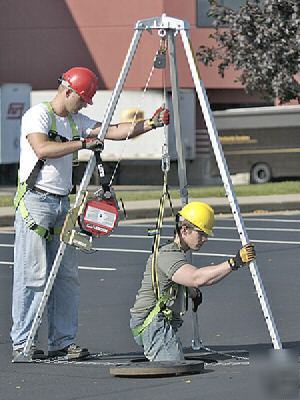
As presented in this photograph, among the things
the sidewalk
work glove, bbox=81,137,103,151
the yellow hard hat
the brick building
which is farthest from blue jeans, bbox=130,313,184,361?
the brick building

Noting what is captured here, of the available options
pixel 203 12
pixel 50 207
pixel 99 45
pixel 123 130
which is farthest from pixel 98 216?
pixel 99 45

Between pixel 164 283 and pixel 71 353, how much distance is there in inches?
40.1

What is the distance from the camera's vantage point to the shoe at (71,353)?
9.98 meters

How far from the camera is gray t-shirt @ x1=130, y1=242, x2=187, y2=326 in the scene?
9.32 metres

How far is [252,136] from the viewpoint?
1517 inches

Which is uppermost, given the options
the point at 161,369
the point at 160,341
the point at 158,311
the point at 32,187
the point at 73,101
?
the point at 73,101

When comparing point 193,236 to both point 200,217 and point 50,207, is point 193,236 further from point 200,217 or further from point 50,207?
point 50,207

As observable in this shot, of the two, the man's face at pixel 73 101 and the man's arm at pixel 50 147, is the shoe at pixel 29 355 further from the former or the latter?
the man's face at pixel 73 101

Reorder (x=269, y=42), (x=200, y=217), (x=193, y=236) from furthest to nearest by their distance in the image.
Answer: (x=269, y=42)
(x=193, y=236)
(x=200, y=217)

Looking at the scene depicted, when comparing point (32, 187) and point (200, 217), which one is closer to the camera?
point (200, 217)

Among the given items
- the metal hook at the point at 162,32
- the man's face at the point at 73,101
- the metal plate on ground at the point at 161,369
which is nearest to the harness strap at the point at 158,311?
the metal plate on ground at the point at 161,369

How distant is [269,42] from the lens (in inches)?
1240

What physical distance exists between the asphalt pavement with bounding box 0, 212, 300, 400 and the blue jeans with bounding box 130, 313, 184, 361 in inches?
10.2

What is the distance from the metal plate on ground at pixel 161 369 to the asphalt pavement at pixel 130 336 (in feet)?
0.12
